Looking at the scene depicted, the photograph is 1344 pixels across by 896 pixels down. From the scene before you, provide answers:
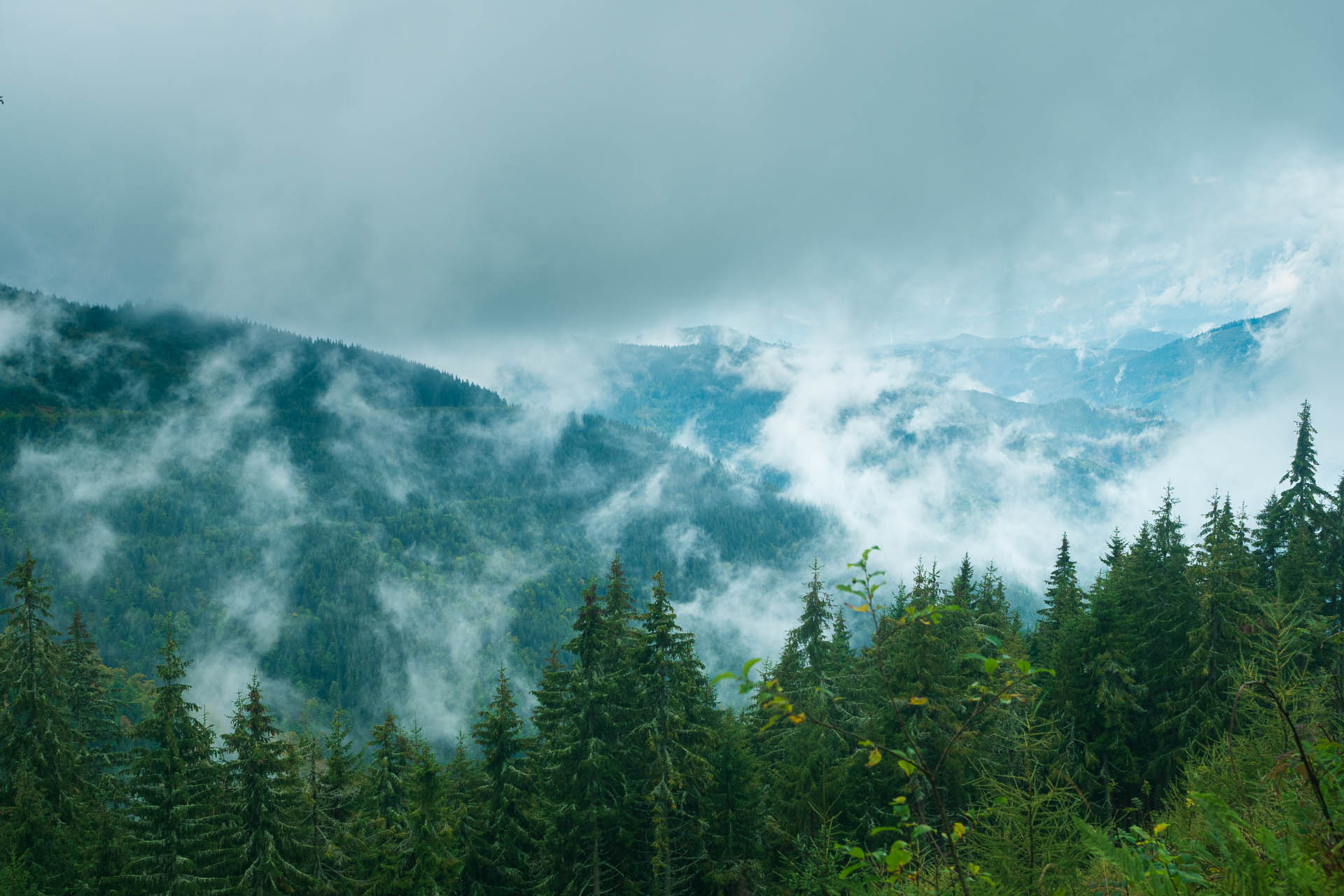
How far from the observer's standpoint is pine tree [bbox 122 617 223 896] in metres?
19.9

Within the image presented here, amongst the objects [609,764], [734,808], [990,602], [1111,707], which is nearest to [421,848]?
[609,764]

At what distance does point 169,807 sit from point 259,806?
2.64 m

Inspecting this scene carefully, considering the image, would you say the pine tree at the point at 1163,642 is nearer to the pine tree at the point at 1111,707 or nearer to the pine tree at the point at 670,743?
the pine tree at the point at 1111,707

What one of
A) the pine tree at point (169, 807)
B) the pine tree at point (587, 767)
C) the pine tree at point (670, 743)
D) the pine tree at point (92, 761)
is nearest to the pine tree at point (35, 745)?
the pine tree at point (92, 761)

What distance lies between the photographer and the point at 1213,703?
22031 millimetres

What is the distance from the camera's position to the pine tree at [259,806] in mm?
20359

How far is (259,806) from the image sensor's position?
2080 centimetres

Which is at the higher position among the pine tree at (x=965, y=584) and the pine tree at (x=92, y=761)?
the pine tree at (x=965, y=584)

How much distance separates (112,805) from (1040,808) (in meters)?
41.5

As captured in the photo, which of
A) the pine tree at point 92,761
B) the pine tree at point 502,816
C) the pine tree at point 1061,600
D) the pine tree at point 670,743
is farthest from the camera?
the pine tree at point 1061,600

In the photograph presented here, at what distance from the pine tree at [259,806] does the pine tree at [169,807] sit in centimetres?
79

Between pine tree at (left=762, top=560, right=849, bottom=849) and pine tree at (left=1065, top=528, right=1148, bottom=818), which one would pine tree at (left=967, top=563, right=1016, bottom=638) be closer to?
pine tree at (left=1065, top=528, right=1148, bottom=818)

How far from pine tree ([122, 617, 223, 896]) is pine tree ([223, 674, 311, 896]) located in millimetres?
785

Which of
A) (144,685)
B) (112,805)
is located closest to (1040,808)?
(112,805)
